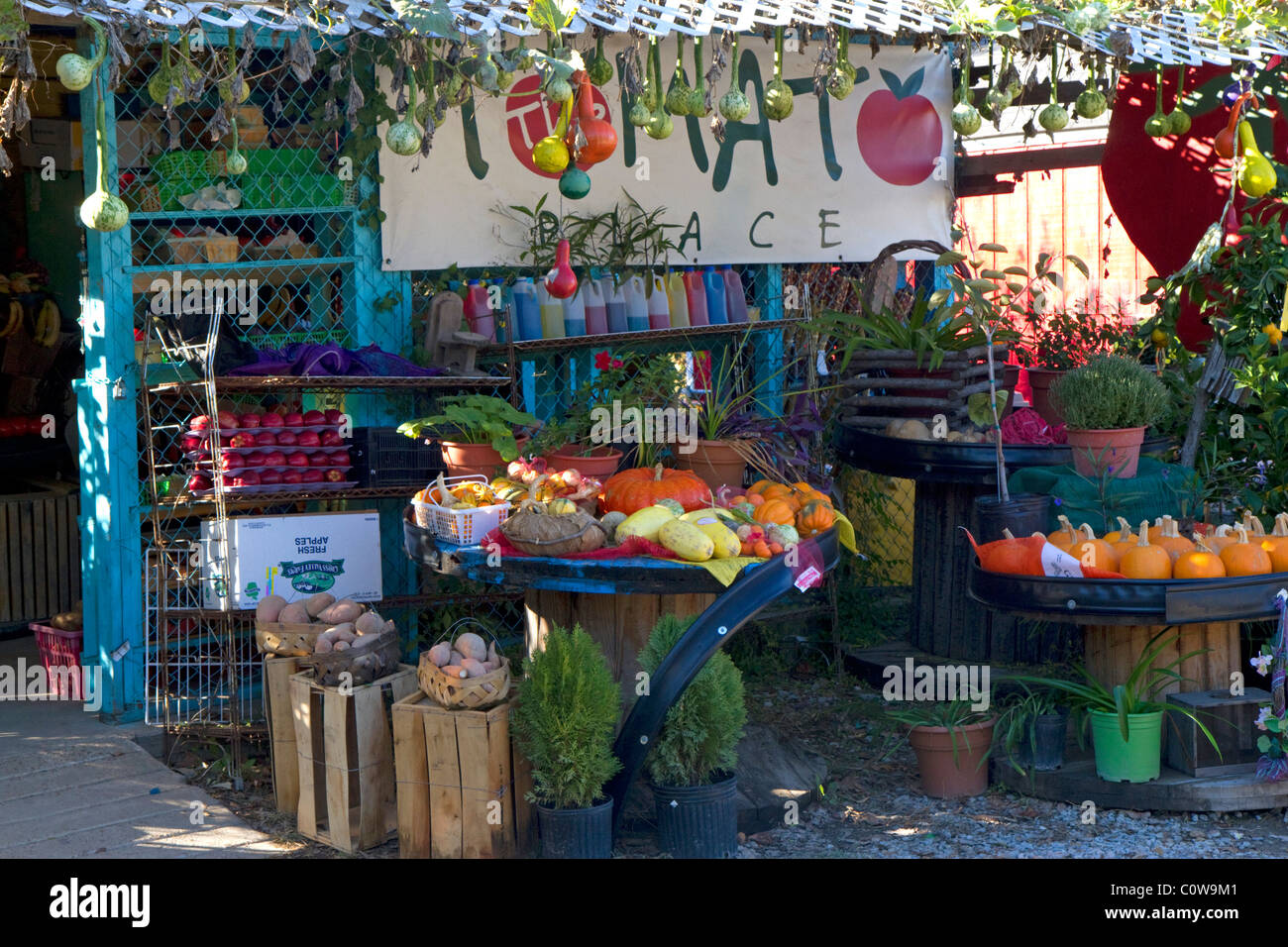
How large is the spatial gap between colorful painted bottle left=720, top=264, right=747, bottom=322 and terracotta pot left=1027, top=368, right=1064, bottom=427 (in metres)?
1.63

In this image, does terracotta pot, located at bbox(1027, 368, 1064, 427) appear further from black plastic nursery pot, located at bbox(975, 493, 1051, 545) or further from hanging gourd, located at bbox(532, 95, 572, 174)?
hanging gourd, located at bbox(532, 95, 572, 174)

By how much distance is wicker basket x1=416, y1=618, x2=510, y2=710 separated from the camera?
15.9ft

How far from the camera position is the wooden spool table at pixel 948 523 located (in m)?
6.62

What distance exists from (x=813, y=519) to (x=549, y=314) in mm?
2508

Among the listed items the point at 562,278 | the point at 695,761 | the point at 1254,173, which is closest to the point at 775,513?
the point at 695,761

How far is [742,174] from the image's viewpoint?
810 cm

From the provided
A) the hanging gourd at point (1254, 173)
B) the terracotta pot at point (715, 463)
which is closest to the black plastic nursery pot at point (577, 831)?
the terracotta pot at point (715, 463)

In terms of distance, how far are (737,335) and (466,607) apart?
7.76 ft

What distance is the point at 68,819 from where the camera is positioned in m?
5.30

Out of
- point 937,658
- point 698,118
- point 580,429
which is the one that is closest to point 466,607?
point 580,429

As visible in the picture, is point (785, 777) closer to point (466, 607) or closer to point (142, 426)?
point (466, 607)

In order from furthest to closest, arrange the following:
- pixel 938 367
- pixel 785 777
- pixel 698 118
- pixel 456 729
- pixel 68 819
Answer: pixel 698 118, pixel 938 367, pixel 785 777, pixel 68 819, pixel 456 729

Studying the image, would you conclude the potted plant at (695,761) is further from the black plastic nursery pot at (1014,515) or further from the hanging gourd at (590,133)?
the hanging gourd at (590,133)

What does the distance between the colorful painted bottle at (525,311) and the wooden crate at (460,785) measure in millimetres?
2746
